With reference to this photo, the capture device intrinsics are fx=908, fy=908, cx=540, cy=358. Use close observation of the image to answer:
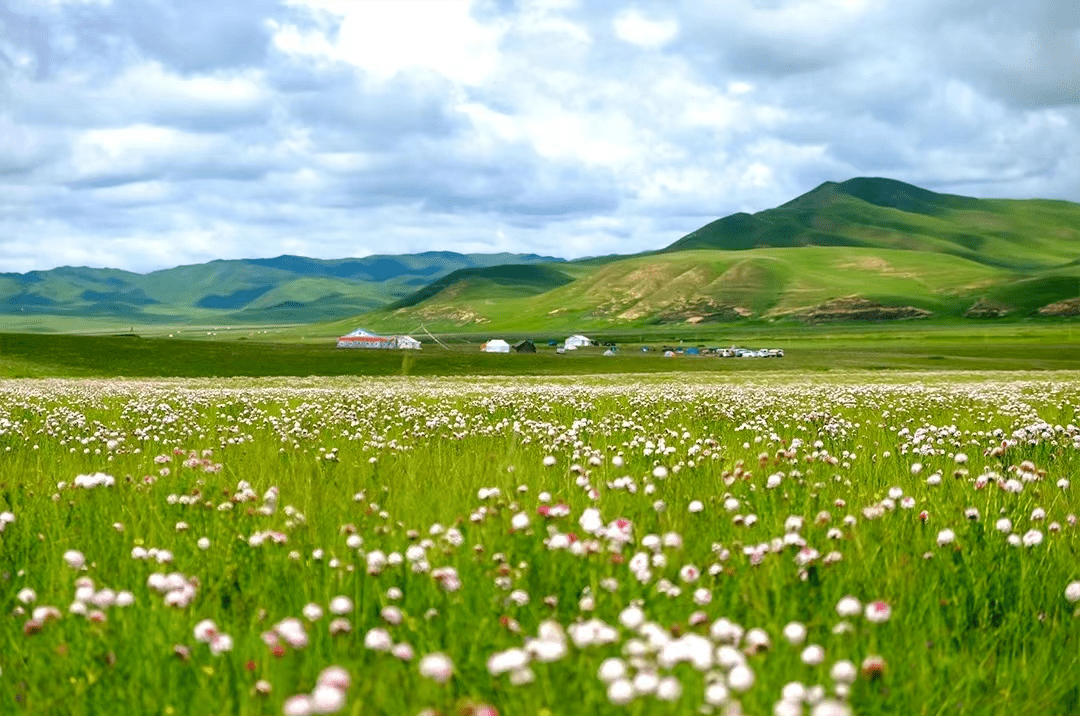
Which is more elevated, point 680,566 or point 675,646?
point 675,646

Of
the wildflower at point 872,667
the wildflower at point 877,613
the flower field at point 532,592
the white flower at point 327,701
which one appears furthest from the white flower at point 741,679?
the white flower at point 327,701

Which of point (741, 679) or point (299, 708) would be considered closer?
point (299, 708)

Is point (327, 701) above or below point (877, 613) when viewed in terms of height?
above

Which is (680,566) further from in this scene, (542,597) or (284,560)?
(284,560)

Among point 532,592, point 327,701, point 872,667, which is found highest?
point 327,701

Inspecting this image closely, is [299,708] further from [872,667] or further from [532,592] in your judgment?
[532,592]

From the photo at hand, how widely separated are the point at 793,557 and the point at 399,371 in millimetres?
72702

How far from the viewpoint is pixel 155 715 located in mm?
3818

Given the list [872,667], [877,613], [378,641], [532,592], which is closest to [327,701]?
[378,641]

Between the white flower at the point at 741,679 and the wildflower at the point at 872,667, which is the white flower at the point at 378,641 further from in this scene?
the wildflower at the point at 872,667

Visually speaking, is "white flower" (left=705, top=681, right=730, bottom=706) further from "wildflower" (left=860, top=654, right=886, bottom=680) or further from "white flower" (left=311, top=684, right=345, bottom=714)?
"white flower" (left=311, top=684, right=345, bottom=714)

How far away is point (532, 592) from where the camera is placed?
17.4 feet

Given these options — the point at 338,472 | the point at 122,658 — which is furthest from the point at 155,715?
the point at 338,472

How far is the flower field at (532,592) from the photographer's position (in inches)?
140
